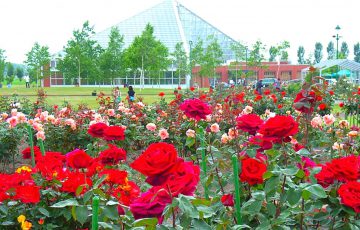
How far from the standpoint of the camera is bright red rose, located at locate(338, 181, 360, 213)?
5.50 feet

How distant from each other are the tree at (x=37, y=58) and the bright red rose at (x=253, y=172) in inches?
2244

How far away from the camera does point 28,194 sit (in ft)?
6.96

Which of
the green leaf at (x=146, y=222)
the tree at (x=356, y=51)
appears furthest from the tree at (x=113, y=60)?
the green leaf at (x=146, y=222)

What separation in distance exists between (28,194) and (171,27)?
6838 cm

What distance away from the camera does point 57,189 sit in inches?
90.5

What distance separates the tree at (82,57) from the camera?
4912cm

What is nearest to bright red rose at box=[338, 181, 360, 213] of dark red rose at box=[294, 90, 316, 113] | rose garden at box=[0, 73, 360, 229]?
rose garden at box=[0, 73, 360, 229]

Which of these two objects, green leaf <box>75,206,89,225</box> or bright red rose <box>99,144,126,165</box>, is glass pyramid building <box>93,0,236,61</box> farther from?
green leaf <box>75,206,89,225</box>

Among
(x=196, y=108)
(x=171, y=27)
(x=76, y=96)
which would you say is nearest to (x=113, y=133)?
(x=196, y=108)

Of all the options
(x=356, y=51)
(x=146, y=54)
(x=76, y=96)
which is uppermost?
(x=356, y=51)

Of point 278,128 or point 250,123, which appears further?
point 250,123

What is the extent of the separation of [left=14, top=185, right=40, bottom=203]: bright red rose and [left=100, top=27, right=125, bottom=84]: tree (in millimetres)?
47021

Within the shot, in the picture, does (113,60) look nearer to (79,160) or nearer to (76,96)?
(76,96)

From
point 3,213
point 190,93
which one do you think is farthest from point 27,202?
point 190,93
